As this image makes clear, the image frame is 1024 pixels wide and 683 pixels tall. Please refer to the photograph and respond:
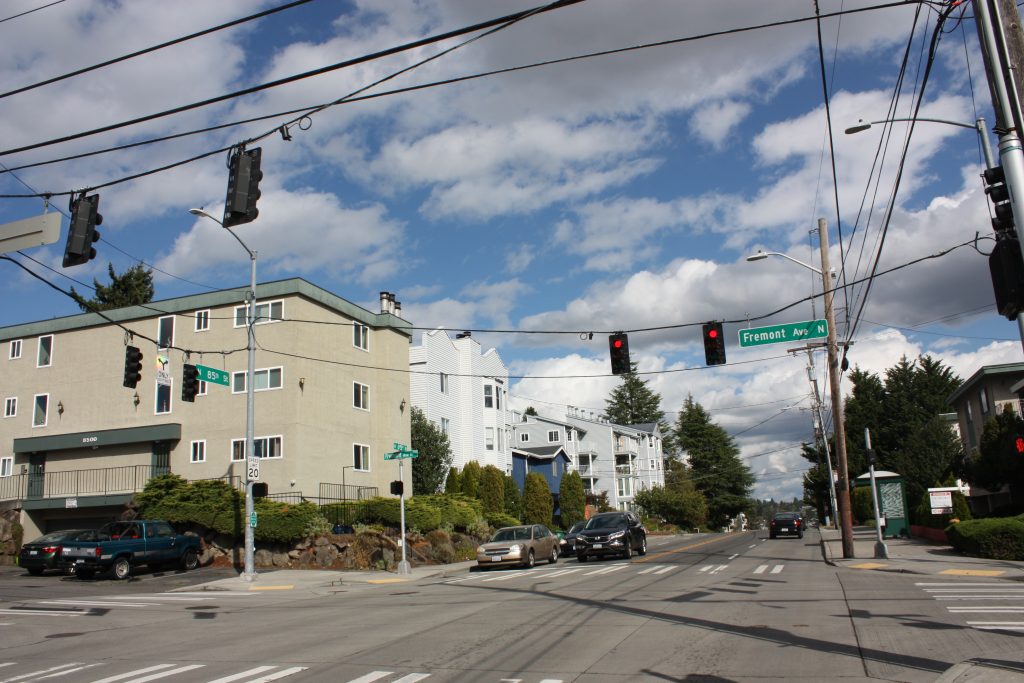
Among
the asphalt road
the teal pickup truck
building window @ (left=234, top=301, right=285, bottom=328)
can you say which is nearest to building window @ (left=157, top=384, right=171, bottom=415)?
building window @ (left=234, top=301, right=285, bottom=328)

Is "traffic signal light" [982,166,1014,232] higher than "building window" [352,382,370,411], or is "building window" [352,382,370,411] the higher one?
"building window" [352,382,370,411]

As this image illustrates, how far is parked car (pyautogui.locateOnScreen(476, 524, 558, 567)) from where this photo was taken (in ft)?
89.0

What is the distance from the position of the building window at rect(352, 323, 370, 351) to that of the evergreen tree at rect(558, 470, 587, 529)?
90.9 ft

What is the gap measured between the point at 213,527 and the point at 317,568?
159 inches

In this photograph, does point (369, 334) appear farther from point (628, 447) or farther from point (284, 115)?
point (628, 447)

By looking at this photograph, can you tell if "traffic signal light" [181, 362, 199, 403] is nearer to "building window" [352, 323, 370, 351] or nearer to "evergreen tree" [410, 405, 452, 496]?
"building window" [352, 323, 370, 351]

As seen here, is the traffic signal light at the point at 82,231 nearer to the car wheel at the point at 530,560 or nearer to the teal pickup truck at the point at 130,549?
the teal pickup truck at the point at 130,549

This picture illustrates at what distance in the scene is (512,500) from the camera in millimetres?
51156

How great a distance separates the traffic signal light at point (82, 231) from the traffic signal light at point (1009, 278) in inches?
515

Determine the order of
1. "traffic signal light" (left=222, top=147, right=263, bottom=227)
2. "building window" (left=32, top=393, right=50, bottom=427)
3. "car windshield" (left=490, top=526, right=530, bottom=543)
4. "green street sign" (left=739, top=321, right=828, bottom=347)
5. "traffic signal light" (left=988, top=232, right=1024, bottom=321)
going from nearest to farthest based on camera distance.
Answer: "traffic signal light" (left=988, top=232, right=1024, bottom=321) < "traffic signal light" (left=222, top=147, right=263, bottom=227) < "green street sign" (left=739, top=321, right=828, bottom=347) < "car windshield" (left=490, top=526, right=530, bottom=543) < "building window" (left=32, top=393, right=50, bottom=427)

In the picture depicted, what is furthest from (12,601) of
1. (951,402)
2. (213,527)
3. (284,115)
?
(951,402)

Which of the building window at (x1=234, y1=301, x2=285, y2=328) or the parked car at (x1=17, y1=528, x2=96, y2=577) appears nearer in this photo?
the parked car at (x1=17, y1=528, x2=96, y2=577)

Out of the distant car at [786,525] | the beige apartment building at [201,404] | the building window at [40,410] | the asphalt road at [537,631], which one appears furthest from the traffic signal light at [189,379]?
the distant car at [786,525]

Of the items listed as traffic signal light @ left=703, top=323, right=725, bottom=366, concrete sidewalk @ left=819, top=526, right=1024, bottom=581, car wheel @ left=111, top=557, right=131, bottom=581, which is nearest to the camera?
concrete sidewalk @ left=819, top=526, right=1024, bottom=581
